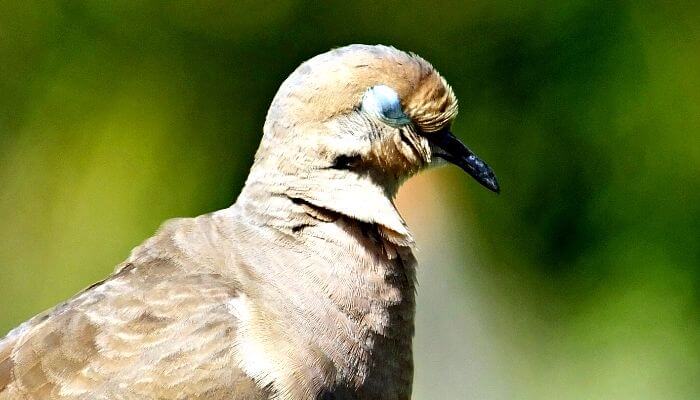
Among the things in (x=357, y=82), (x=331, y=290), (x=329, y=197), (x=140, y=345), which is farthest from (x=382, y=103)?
(x=140, y=345)

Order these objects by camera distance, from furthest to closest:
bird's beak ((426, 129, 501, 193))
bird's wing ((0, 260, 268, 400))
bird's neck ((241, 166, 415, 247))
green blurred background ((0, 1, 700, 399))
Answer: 1. green blurred background ((0, 1, 700, 399))
2. bird's beak ((426, 129, 501, 193))
3. bird's neck ((241, 166, 415, 247))
4. bird's wing ((0, 260, 268, 400))

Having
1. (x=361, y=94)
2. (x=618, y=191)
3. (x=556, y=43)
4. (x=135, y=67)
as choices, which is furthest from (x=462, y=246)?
(x=361, y=94)

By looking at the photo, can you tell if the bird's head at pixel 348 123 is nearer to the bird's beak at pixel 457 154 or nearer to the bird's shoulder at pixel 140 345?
the bird's beak at pixel 457 154

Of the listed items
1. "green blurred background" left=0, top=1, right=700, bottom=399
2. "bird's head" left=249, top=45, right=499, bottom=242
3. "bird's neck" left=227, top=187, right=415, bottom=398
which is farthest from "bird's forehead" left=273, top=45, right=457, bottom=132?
"green blurred background" left=0, top=1, right=700, bottom=399

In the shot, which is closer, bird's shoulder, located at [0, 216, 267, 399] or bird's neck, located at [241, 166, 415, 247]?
bird's shoulder, located at [0, 216, 267, 399]

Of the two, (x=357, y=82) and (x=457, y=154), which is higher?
(x=357, y=82)

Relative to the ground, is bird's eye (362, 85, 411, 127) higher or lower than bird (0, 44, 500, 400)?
higher

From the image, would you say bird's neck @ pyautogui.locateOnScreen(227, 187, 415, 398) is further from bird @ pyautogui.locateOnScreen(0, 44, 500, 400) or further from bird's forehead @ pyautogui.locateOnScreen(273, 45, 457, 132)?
bird's forehead @ pyautogui.locateOnScreen(273, 45, 457, 132)

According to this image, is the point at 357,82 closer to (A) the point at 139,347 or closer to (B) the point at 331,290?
(B) the point at 331,290
